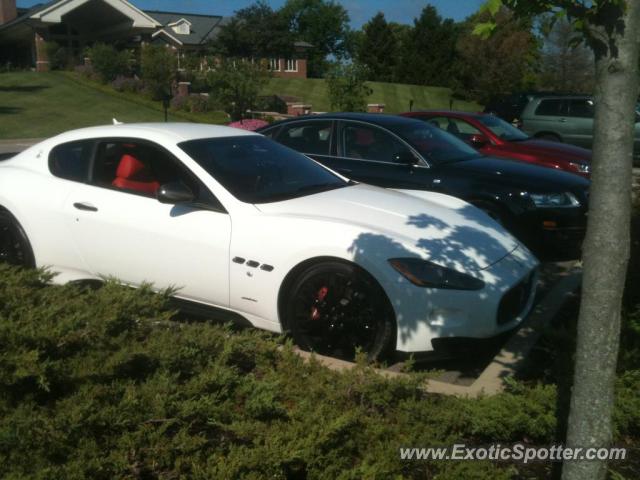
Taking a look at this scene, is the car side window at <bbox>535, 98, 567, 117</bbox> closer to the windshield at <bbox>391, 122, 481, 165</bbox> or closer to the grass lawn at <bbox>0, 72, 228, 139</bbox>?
the windshield at <bbox>391, 122, 481, 165</bbox>

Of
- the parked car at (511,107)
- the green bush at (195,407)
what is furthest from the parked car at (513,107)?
the green bush at (195,407)

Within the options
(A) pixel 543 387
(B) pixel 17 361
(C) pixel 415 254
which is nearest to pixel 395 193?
(C) pixel 415 254

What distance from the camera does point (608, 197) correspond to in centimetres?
217

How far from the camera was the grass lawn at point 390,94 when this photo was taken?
144ft

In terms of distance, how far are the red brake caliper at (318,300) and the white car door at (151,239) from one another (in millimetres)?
653

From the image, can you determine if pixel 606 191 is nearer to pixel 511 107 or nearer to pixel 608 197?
pixel 608 197

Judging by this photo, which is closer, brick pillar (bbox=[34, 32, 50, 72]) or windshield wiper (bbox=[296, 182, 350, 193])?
windshield wiper (bbox=[296, 182, 350, 193])

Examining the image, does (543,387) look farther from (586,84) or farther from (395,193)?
(586,84)

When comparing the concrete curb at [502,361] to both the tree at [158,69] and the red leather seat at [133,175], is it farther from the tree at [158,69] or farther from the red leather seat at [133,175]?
the tree at [158,69]

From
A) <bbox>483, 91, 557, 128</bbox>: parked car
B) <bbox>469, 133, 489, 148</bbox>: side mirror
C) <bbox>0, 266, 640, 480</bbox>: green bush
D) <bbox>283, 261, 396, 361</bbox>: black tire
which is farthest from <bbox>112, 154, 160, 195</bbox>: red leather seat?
<bbox>483, 91, 557, 128</bbox>: parked car

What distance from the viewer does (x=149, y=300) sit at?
3459 millimetres

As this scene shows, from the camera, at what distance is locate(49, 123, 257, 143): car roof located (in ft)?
18.3

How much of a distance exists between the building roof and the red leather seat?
56060mm

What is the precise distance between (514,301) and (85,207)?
3.17 meters
